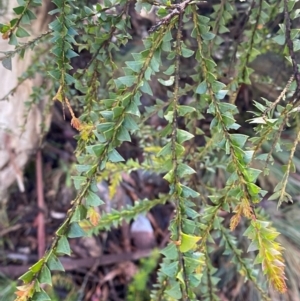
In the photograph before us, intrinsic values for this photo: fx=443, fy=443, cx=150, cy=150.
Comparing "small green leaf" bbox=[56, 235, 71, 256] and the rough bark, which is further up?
"small green leaf" bbox=[56, 235, 71, 256]

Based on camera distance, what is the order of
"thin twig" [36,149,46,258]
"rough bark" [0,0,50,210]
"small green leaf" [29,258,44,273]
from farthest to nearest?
"thin twig" [36,149,46,258] → "rough bark" [0,0,50,210] → "small green leaf" [29,258,44,273]

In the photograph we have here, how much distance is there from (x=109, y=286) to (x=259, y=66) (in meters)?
0.88

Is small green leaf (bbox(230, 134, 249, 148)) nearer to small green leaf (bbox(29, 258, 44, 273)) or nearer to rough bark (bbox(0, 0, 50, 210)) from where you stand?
small green leaf (bbox(29, 258, 44, 273))

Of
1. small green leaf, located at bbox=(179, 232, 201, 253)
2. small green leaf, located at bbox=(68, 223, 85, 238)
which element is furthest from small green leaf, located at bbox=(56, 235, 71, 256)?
small green leaf, located at bbox=(179, 232, 201, 253)

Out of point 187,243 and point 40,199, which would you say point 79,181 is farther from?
point 40,199

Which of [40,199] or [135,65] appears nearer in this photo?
[135,65]

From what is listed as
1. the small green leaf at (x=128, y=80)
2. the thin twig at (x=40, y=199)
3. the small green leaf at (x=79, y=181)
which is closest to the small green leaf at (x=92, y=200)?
the small green leaf at (x=79, y=181)

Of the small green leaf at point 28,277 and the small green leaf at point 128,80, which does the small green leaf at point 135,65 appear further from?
the small green leaf at point 28,277

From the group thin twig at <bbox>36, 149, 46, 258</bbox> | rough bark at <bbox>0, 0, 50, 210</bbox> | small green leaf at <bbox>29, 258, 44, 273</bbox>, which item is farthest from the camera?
thin twig at <bbox>36, 149, 46, 258</bbox>

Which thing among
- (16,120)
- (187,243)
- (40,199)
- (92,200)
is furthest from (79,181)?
(40,199)

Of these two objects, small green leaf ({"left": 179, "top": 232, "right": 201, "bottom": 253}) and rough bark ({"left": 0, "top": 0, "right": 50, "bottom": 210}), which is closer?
small green leaf ({"left": 179, "top": 232, "right": 201, "bottom": 253})

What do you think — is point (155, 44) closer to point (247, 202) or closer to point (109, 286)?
point (247, 202)

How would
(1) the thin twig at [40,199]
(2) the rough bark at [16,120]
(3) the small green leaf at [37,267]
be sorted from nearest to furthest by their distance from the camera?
1. (3) the small green leaf at [37,267]
2. (2) the rough bark at [16,120]
3. (1) the thin twig at [40,199]

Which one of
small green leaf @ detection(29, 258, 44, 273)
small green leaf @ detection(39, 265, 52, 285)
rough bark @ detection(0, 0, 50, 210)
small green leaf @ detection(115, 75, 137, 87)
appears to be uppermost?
small green leaf @ detection(115, 75, 137, 87)
